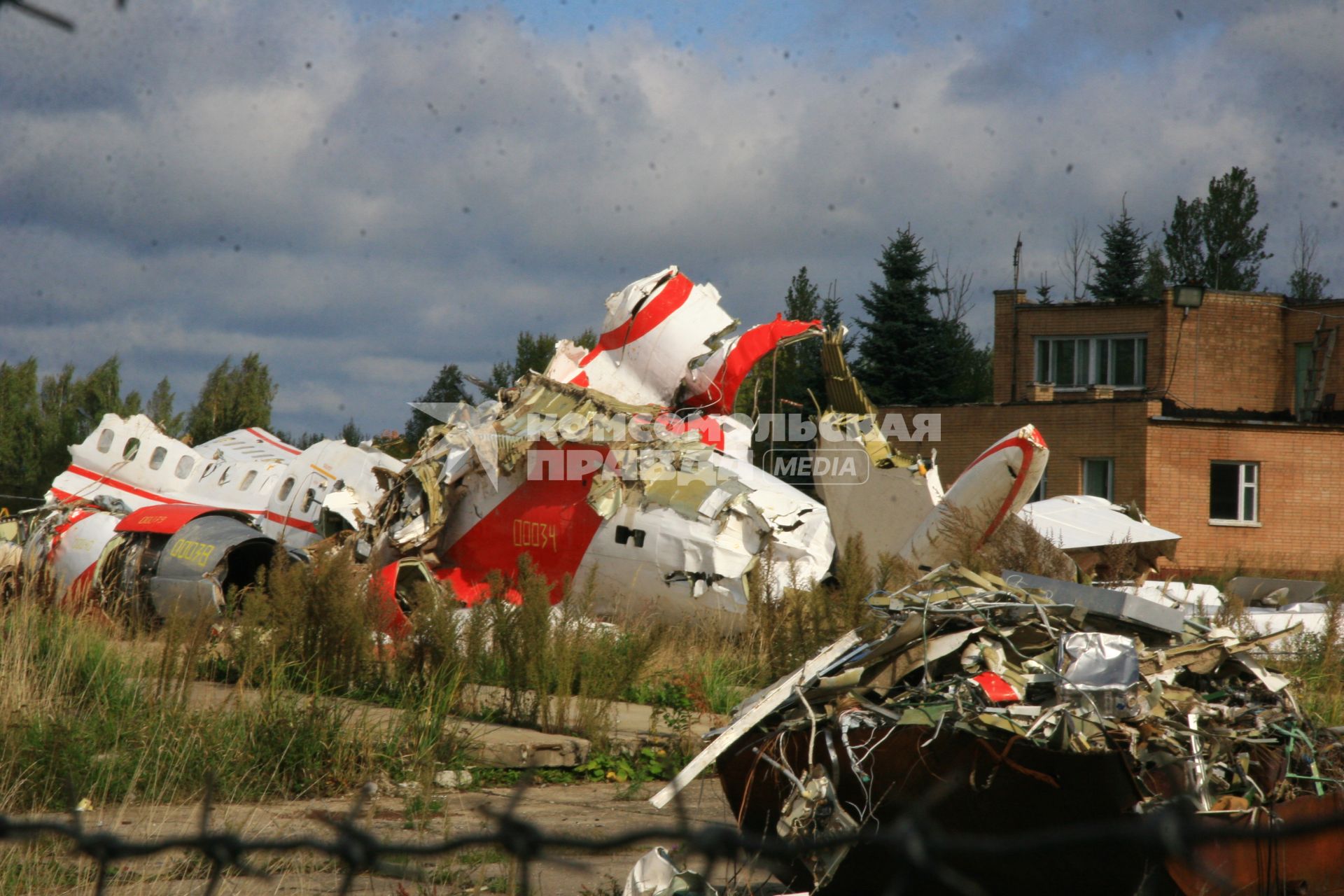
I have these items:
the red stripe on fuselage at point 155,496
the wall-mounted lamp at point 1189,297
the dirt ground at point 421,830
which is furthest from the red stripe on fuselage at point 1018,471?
the wall-mounted lamp at point 1189,297

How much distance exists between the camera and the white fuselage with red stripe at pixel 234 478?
1666 centimetres

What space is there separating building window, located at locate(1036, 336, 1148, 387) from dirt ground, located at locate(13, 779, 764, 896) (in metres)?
29.2

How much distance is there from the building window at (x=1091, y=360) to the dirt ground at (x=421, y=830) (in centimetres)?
2924

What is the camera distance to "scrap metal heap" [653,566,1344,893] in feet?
14.0

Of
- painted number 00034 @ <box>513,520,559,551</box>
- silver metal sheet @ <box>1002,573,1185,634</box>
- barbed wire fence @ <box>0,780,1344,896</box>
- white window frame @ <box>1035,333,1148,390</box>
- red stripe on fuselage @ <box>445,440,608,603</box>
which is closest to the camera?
barbed wire fence @ <box>0,780,1344,896</box>

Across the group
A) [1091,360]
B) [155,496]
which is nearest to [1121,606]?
[155,496]

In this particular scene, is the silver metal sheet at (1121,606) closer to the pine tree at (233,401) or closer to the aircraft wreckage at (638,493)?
the aircraft wreckage at (638,493)

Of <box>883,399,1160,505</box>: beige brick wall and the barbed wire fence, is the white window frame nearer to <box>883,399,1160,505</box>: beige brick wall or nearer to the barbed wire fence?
<box>883,399,1160,505</box>: beige brick wall

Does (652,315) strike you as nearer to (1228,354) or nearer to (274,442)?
(274,442)

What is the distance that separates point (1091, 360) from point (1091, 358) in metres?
0.06

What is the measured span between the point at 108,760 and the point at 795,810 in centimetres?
341

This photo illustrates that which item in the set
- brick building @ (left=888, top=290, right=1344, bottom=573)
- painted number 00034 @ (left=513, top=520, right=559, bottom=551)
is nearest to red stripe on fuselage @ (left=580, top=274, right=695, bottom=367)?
painted number 00034 @ (left=513, top=520, right=559, bottom=551)

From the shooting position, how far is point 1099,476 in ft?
94.5

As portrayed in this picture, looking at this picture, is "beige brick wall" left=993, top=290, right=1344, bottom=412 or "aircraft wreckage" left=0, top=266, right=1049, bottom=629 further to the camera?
"beige brick wall" left=993, top=290, right=1344, bottom=412
